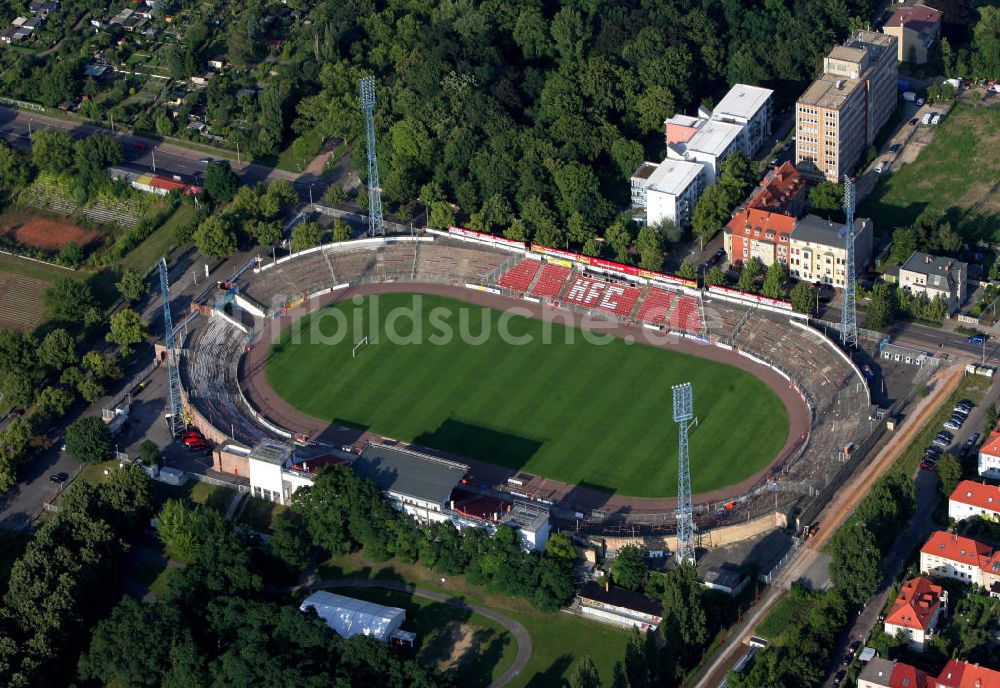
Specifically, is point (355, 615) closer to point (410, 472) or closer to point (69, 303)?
point (410, 472)

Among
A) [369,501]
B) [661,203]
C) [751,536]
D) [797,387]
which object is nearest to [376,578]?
[369,501]

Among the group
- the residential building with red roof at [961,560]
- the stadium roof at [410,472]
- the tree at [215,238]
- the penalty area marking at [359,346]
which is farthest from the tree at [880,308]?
the tree at [215,238]

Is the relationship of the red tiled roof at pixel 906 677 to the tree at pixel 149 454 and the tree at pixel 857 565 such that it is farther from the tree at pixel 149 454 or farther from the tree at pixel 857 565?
the tree at pixel 149 454

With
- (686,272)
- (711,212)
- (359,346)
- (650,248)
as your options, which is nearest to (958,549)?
(686,272)

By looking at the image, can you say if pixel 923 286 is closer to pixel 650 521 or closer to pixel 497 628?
pixel 650 521

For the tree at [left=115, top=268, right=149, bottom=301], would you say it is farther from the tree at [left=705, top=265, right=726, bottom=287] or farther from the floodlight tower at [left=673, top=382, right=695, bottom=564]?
the floodlight tower at [left=673, top=382, right=695, bottom=564]

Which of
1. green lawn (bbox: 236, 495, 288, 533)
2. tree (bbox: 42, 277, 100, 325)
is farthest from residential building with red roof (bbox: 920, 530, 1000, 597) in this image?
tree (bbox: 42, 277, 100, 325)

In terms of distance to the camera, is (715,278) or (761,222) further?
(761,222)
